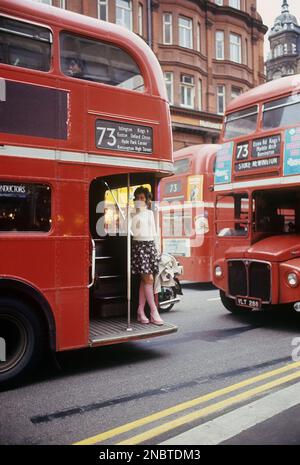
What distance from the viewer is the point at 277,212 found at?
8859 millimetres

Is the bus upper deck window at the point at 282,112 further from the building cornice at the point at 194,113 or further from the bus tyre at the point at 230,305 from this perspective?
the building cornice at the point at 194,113

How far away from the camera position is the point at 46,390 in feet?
15.6

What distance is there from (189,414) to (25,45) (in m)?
4.09

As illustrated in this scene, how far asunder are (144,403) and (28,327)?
1500mm

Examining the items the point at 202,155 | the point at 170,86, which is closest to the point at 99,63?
the point at 202,155

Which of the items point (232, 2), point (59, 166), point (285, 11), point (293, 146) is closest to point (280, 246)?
point (293, 146)

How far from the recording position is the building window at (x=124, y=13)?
24.0 meters

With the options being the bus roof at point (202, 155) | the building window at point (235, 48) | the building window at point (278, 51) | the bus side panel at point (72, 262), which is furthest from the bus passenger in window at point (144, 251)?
the building window at point (278, 51)

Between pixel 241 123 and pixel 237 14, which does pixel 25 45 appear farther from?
pixel 237 14

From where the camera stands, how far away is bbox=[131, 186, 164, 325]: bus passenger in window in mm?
6332

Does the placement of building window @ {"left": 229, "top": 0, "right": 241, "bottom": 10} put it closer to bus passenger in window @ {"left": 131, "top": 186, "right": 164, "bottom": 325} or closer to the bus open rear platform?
bus passenger in window @ {"left": 131, "top": 186, "right": 164, "bottom": 325}

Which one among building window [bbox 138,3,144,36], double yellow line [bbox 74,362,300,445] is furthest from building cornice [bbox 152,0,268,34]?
double yellow line [bbox 74,362,300,445]

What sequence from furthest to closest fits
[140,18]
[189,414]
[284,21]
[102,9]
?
[284,21]
[140,18]
[102,9]
[189,414]

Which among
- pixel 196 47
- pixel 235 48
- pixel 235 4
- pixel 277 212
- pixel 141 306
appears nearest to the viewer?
pixel 141 306
